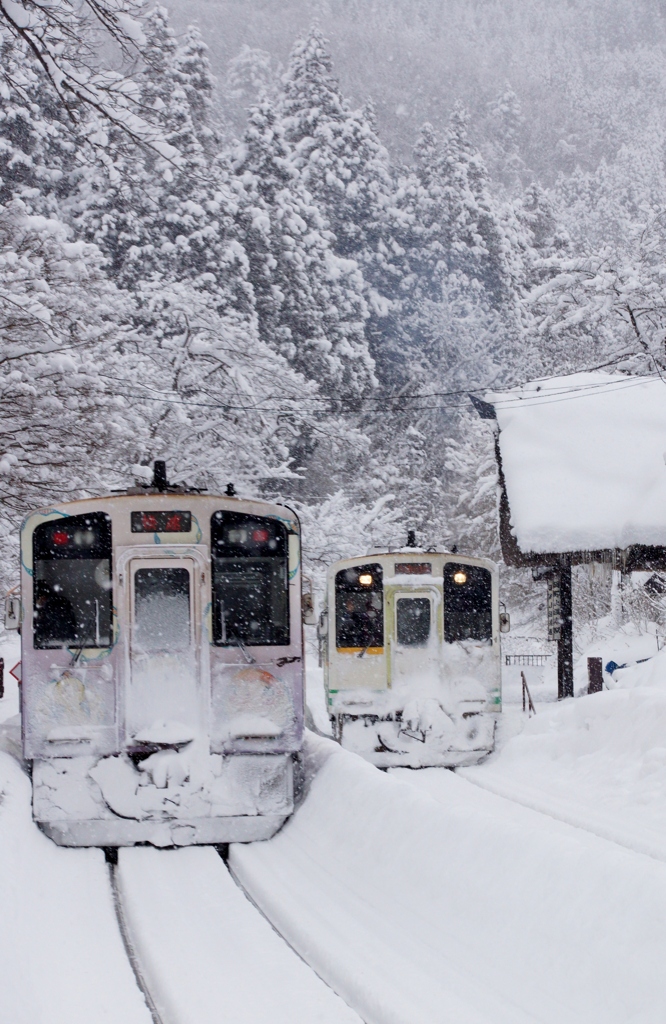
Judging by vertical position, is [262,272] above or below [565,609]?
above

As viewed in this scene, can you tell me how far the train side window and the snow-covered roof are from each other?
6369 millimetres

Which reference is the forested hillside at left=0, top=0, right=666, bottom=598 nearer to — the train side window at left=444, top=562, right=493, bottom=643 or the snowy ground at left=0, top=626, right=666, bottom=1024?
the snowy ground at left=0, top=626, right=666, bottom=1024

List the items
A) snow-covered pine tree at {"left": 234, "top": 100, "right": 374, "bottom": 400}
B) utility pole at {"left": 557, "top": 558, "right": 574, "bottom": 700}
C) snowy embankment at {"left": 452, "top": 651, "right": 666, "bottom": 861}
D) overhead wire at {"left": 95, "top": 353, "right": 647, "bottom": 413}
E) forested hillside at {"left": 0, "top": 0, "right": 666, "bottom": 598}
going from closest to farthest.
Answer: snowy embankment at {"left": 452, "top": 651, "right": 666, "bottom": 861} < forested hillside at {"left": 0, "top": 0, "right": 666, "bottom": 598} < utility pole at {"left": 557, "top": 558, "right": 574, "bottom": 700} < overhead wire at {"left": 95, "top": 353, "right": 647, "bottom": 413} < snow-covered pine tree at {"left": 234, "top": 100, "right": 374, "bottom": 400}

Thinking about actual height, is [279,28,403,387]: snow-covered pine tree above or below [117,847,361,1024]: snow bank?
above

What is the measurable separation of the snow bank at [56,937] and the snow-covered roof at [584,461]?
579 inches

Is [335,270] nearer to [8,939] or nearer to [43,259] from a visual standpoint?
[43,259]

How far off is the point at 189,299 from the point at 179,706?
27130 millimetres

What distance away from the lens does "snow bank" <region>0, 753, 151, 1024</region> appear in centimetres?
579

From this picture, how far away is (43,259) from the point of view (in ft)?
79.3

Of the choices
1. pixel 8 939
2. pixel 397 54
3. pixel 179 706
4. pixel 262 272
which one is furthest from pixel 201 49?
pixel 397 54

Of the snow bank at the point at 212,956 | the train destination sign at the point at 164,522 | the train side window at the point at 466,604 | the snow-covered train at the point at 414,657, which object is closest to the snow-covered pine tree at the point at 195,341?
the snow-covered train at the point at 414,657

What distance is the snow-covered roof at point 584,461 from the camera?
22.4 m

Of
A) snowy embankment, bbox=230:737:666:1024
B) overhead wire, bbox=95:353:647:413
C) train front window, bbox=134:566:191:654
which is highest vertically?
overhead wire, bbox=95:353:647:413

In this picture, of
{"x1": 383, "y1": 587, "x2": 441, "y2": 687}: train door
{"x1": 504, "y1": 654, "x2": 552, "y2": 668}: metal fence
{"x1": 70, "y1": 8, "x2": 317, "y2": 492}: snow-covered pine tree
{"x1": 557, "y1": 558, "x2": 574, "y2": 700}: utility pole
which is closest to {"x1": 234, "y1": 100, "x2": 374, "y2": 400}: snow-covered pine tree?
{"x1": 70, "y1": 8, "x2": 317, "y2": 492}: snow-covered pine tree
